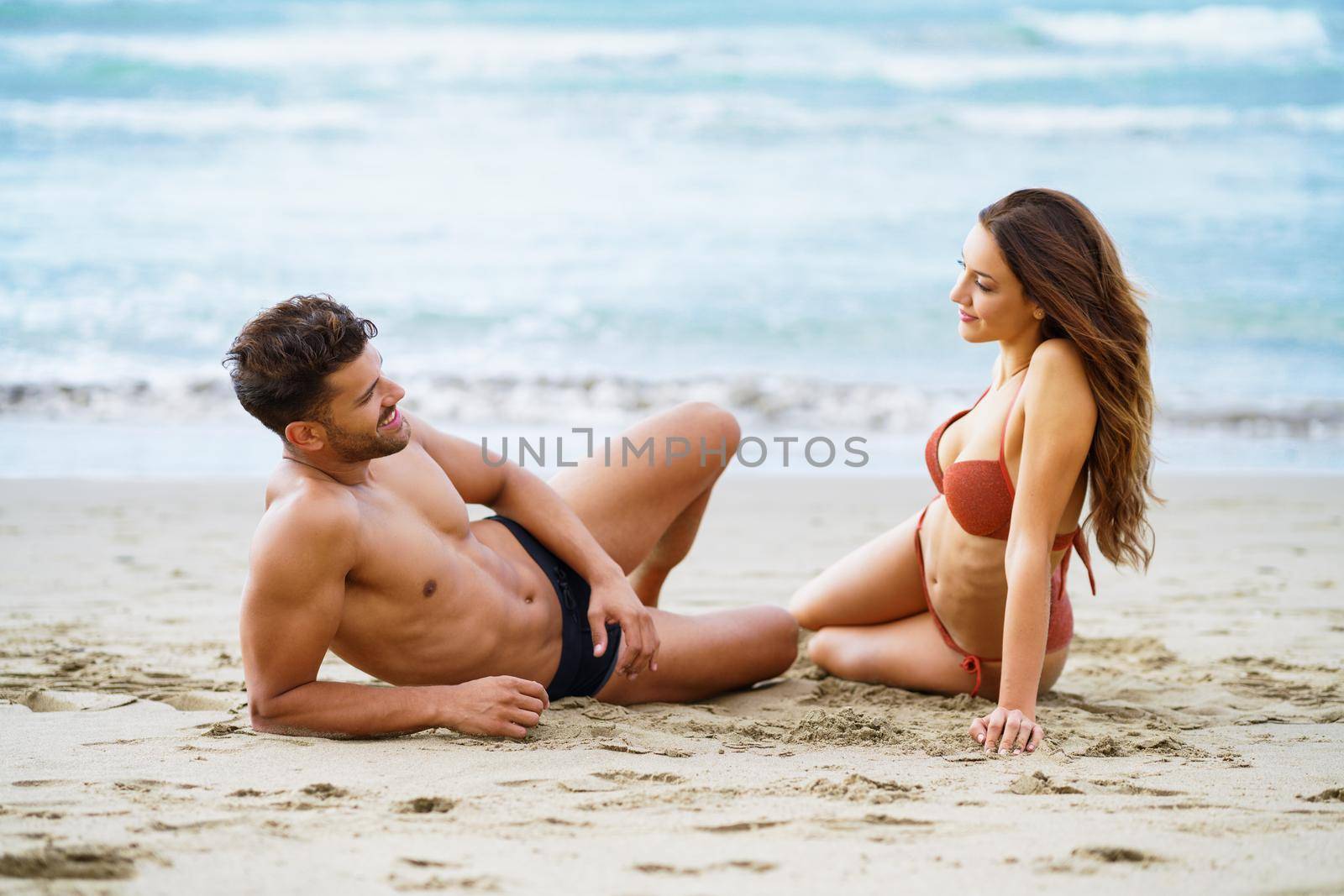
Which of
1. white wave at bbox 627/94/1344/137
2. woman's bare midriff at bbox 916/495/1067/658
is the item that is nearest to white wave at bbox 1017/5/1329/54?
white wave at bbox 627/94/1344/137

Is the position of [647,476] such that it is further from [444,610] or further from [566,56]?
[566,56]

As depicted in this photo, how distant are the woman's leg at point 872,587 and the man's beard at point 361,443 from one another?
1.74 metres

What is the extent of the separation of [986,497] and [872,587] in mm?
802

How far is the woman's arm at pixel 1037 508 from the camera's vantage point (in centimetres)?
302

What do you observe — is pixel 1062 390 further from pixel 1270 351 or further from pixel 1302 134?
pixel 1302 134

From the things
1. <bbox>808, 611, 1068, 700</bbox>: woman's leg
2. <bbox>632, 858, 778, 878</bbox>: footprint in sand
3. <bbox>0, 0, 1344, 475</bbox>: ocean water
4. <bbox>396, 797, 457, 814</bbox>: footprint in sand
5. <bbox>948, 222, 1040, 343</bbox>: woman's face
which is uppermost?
<bbox>0, 0, 1344, 475</bbox>: ocean water

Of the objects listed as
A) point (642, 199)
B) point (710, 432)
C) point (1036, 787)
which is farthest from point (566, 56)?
point (1036, 787)

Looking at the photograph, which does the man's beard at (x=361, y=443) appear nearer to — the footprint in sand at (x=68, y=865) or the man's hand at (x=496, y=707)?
the man's hand at (x=496, y=707)

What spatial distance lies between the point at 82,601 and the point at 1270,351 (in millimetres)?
11840

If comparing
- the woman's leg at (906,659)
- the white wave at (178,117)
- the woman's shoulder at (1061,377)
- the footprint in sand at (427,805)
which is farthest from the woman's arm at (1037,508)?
the white wave at (178,117)

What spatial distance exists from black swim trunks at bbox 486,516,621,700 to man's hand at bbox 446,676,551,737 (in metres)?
0.39

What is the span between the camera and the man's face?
282cm

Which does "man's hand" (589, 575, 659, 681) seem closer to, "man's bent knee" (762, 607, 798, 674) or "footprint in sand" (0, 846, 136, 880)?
"man's bent knee" (762, 607, 798, 674)

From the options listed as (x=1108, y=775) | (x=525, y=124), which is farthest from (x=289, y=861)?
(x=525, y=124)
